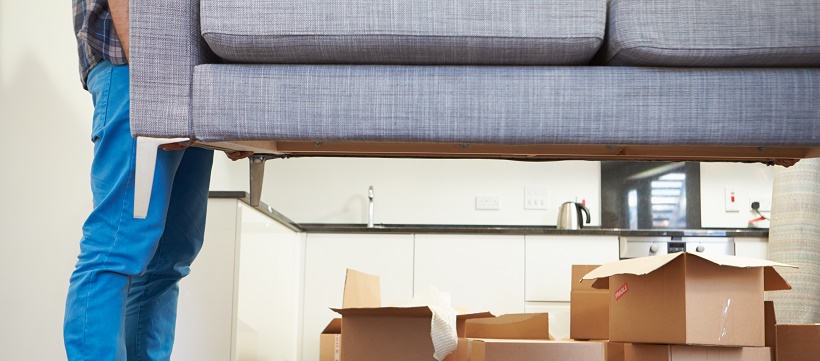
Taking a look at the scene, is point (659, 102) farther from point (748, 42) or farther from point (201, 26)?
point (201, 26)

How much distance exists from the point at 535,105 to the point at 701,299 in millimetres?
556

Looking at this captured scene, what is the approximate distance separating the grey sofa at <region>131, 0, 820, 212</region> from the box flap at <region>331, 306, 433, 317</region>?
0.66 m

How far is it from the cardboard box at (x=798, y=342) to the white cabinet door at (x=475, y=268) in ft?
6.45

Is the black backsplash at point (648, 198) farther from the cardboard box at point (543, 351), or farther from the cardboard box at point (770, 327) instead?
the cardboard box at point (543, 351)

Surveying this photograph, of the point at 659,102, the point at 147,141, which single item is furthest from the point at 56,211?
the point at 659,102

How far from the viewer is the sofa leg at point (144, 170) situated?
1448mm

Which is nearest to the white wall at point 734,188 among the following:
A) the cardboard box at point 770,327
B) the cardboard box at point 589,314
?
the cardboard box at point 589,314

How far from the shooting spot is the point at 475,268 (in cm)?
390

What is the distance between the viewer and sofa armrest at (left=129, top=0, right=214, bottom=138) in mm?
1426

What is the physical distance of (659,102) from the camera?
1.41 m

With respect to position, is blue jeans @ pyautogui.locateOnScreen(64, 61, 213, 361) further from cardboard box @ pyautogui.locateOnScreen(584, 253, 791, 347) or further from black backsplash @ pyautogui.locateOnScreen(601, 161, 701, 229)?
black backsplash @ pyautogui.locateOnScreen(601, 161, 701, 229)

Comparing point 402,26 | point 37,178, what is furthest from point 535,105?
point 37,178

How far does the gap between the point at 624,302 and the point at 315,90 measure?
0.84m

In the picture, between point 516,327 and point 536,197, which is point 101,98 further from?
point 536,197
